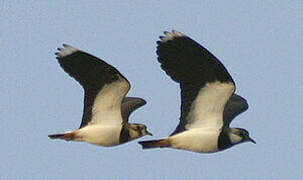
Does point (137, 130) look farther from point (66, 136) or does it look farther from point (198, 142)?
point (198, 142)

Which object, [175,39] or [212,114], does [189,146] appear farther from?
[175,39]

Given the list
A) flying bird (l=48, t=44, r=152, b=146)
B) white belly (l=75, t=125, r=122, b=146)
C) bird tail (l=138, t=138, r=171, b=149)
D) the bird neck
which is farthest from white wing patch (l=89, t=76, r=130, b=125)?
the bird neck

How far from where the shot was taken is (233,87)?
19781 mm

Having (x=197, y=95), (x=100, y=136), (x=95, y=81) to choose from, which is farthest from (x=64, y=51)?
(x=197, y=95)

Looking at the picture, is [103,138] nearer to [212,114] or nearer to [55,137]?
[55,137]

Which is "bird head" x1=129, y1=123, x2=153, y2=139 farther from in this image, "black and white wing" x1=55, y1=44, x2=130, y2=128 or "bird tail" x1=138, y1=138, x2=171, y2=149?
"bird tail" x1=138, y1=138, x2=171, y2=149

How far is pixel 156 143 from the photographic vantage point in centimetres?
1983

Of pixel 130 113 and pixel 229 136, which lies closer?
pixel 229 136

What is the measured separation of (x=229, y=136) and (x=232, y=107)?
1754 millimetres

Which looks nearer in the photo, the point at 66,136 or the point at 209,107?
the point at 209,107

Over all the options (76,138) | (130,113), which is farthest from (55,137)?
(130,113)

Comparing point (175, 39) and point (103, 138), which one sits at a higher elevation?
point (175, 39)

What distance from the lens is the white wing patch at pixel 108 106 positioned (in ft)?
67.7

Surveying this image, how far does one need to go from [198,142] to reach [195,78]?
4.12 ft
